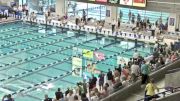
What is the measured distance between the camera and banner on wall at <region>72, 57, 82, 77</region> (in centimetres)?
1557

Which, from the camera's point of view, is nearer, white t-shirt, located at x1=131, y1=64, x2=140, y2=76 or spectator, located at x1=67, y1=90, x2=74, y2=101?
spectator, located at x1=67, y1=90, x2=74, y2=101

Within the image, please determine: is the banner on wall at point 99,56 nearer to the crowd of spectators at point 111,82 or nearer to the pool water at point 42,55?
the pool water at point 42,55

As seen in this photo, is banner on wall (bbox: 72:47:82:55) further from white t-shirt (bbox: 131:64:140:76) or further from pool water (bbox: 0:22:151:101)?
white t-shirt (bbox: 131:64:140:76)

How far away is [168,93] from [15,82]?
22.2 ft

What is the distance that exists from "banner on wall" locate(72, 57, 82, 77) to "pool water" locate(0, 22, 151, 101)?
20cm

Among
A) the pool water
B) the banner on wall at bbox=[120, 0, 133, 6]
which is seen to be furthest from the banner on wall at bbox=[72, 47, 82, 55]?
the banner on wall at bbox=[120, 0, 133, 6]

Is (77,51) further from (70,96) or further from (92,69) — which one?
(70,96)

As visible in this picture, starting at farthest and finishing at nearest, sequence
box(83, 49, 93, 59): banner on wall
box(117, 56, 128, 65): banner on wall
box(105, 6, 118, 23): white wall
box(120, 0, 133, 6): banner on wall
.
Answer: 1. box(105, 6, 118, 23): white wall
2. box(120, 0, 133, 6): banner on wall
3. box(83, 49, 93, 59): banner on wall
4. box(117, 56, 128, 65): banner on wall

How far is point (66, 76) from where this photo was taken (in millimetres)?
15312

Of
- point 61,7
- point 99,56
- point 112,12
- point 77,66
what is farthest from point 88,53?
point 61,7

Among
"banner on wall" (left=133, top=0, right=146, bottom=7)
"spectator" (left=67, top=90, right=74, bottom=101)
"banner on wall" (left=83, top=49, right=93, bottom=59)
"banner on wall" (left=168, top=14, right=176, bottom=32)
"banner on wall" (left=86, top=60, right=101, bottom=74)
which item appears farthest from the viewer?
"banner on wall" (left=133, top=0, right=146, bottom=7)

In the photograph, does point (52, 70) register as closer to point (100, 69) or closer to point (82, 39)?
point (100, 69)

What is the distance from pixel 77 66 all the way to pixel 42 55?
2250mm

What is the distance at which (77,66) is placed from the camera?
16.6 m
